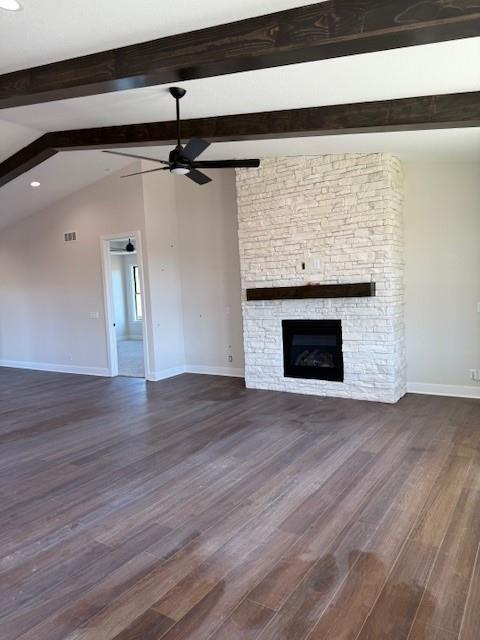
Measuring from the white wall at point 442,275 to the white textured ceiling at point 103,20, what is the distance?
369 cm

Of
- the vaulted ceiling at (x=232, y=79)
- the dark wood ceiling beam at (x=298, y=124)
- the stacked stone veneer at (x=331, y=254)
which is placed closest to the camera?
the vaulted ceiling at (x=232, y=79)

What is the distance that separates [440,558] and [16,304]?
896 centimetres

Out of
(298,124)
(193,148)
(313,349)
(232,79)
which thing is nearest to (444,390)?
(313,349)

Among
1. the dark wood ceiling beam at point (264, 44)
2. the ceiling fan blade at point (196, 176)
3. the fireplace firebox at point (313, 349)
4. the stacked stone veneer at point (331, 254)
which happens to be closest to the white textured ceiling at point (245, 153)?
the stacked stone veneer at point (331, 254)

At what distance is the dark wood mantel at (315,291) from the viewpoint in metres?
5.39

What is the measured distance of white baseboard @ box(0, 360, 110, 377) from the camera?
8.06m

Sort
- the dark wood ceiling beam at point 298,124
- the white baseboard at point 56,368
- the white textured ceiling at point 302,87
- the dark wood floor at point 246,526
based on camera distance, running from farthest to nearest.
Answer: the white baseboard at point 56,368
the dark wood ceiling beam at point 298,124
the white textured ceiling at point 302,87
the dark wood floor at point 246,526

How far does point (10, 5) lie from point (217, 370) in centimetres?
579

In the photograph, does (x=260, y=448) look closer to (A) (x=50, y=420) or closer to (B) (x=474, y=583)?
(B) (x=474, y=583)

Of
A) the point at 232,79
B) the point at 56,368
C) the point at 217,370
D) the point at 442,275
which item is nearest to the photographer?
the point at 232,79

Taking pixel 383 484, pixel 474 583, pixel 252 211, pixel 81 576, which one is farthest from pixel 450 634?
pixel 252 211

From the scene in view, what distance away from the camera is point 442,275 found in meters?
5.58

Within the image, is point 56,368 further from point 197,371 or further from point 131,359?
point 197,371

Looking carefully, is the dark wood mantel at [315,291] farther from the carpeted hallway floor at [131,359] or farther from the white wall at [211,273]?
the carpeted hallway floor at [131,359]
